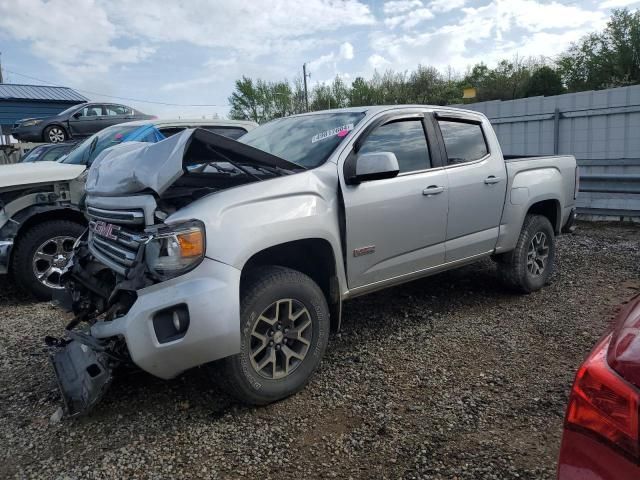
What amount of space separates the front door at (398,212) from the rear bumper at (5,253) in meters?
3.76

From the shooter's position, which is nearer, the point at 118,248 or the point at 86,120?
the point at 118,248

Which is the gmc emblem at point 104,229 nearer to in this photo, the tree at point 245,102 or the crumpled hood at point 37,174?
the crumpled hood at point 37,174

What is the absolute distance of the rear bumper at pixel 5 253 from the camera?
508 centimetres

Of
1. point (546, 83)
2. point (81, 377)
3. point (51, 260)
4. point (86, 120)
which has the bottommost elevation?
point (81, 377)

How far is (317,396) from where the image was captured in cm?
320

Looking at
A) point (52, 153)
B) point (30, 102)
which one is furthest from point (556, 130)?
point (30, 102)

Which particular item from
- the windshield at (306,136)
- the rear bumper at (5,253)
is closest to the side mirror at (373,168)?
the windshield at (306,136)

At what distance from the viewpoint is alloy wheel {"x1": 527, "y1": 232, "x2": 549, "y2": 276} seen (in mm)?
5082

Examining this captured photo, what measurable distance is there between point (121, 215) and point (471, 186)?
9.28ft

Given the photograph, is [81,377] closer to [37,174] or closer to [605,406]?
[605,406]

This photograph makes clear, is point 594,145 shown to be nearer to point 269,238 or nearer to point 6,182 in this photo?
point 269,238

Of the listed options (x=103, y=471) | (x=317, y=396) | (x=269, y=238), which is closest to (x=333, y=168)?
(x=269, y=238)

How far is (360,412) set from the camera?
118 inches

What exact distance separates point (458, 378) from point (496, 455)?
2.74 ft
